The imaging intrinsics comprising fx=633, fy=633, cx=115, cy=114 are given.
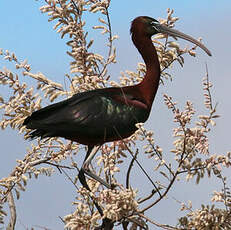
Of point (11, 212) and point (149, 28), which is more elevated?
point (149, 28)

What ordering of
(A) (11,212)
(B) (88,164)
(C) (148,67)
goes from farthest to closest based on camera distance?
(A) (11,212), (C) (148,67), (B) (88,164)

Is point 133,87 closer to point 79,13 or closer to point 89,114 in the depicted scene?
point 89,114

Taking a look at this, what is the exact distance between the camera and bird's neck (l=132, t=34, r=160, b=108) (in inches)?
315

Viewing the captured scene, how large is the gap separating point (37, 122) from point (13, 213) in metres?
1.66

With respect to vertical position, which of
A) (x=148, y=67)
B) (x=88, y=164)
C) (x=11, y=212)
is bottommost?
(x=11, y=212)

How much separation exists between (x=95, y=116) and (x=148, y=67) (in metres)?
1.08

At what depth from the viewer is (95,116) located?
25.2ft

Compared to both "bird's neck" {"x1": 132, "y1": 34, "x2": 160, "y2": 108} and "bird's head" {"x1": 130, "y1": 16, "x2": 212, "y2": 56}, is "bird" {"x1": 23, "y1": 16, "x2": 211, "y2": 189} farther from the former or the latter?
"bird's head" {"x1": 130, "y1": 16, "x2": 212, "y2": 56}

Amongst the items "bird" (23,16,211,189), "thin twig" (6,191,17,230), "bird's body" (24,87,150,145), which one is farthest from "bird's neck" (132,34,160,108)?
"thin twig" (6,191,17,230)

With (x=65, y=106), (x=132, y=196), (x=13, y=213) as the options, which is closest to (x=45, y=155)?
(x=13, y=213)

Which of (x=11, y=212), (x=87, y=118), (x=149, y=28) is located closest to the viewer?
(x=87, y=118)

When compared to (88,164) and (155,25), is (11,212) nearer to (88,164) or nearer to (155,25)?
(88,164)

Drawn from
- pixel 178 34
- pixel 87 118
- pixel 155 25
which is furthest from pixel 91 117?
pixel 178 34

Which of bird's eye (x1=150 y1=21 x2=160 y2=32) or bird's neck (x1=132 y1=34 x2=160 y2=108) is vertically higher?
bird's eye (x1=150 y1=21 x2=160 y2=32)
